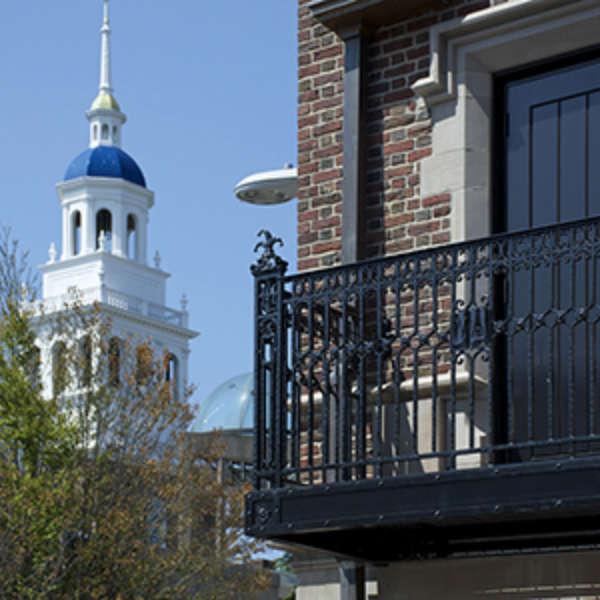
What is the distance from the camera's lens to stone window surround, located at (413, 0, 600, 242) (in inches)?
359

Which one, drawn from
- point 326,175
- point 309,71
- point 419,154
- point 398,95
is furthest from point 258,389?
point 309,71

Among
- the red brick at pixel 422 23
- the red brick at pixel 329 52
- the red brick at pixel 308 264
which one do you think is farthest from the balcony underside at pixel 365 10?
the red brick at pixel 308 264

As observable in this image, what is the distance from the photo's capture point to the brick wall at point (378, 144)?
9422 millimetres

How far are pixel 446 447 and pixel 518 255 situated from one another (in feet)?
4.97

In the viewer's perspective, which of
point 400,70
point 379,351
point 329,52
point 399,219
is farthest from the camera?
point 329,52

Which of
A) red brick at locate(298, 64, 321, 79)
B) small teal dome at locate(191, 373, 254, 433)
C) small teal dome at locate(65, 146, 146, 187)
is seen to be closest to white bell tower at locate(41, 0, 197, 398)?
small teal dome at locate(65, 146, 146, 187)

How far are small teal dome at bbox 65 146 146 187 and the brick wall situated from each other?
7012cm

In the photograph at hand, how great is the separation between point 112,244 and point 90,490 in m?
54.7

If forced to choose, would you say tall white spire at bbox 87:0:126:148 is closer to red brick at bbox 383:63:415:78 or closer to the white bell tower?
the white bell tower

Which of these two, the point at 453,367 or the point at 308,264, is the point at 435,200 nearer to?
the point at 308,264

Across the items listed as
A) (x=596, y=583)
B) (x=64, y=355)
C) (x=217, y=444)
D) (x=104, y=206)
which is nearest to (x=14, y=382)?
(x=64, y=355)

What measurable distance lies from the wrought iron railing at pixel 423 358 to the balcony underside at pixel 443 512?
197mm

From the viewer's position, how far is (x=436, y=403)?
870cm

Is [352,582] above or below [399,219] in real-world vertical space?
below
